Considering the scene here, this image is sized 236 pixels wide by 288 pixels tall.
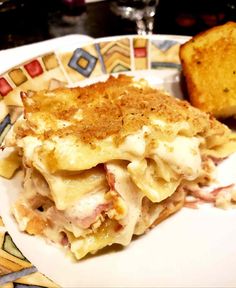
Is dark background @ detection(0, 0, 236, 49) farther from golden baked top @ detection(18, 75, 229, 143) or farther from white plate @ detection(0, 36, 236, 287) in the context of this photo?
white plate @ detection(0, 36, 236, 287)

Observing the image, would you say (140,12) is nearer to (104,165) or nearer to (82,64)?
(82,64)

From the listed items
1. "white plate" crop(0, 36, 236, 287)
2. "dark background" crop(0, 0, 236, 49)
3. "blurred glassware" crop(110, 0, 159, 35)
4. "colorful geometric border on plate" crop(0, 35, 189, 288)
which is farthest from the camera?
"dark background" crop(0, 0, 236, 49)

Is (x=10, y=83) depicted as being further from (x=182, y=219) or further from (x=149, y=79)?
(x=182, y=219)

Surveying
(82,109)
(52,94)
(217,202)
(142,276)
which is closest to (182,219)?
(217,202)

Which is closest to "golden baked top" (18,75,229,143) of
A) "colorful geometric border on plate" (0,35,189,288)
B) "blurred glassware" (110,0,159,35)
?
"colorful geometric border on plate" (0,35,189,288)

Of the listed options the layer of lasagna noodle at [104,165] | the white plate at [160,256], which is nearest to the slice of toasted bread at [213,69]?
the layer of lasagna noodle at [104,165]

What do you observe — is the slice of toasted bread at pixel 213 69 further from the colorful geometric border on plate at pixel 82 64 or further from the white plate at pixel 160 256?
the white plate at pixel 160 256
